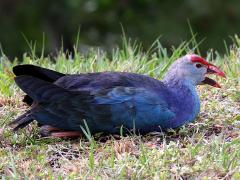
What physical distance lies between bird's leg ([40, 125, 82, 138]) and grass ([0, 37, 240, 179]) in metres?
0.04

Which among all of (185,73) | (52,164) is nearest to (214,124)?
(185,73)

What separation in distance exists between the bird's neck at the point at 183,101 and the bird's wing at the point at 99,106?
0.08 metres

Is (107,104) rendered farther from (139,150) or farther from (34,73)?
(34,73)

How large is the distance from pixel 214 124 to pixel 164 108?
0.45 m

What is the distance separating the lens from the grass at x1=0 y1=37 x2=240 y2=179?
480 cm

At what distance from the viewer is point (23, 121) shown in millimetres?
5523

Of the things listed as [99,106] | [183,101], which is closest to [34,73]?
[99,106]

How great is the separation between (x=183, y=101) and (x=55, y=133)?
2.90ft

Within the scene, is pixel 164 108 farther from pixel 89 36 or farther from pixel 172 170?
pixel 89 36

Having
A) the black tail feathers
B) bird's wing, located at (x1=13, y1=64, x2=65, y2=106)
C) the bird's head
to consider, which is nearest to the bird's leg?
the black tail feathers

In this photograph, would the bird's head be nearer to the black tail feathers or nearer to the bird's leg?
the bird's leg

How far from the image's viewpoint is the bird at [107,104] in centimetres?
540

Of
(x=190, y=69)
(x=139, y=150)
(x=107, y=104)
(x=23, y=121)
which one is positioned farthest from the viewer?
(x=190, y=69)

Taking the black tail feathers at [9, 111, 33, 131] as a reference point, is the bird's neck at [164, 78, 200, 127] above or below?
below
